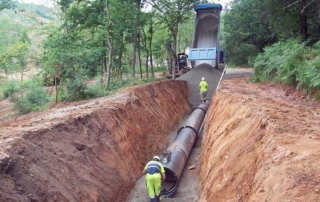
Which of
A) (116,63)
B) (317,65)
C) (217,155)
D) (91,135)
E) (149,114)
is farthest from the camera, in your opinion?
(116,63)

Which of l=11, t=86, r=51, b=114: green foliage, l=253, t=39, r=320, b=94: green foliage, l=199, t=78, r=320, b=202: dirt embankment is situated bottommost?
l=11, t=86, r=51, b=114: green foliage

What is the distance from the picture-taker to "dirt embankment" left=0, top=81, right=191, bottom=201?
7.18 metres

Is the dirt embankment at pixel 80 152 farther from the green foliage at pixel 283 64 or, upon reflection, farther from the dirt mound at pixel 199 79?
the dirt mound at pixel 199 79

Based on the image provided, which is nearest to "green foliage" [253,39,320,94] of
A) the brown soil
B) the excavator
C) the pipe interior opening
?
the brown soil

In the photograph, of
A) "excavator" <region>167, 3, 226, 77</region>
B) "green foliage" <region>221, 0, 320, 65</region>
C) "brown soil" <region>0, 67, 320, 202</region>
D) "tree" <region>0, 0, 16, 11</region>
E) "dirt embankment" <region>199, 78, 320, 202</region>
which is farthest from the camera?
"excavator" <region>167, 3, 226, 77</region>

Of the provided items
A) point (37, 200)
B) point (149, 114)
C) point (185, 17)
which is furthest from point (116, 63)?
point (37, 200)

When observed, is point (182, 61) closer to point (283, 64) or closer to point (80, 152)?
point (283, 64)

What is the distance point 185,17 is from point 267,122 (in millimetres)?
20881

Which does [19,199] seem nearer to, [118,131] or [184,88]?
[118,131]

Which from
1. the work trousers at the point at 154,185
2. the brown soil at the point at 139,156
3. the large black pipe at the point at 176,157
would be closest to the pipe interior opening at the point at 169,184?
the large black pipe at the point at 176,157

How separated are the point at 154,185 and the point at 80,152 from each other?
252 centimetres

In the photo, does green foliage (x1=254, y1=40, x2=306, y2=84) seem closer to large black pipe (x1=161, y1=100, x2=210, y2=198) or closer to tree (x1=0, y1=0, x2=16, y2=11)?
large black pipe (x1=161, y1=100, x2=210, y2=198)

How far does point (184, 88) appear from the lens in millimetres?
23969

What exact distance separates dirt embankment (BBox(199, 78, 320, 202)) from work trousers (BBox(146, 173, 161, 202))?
5.53 ft
